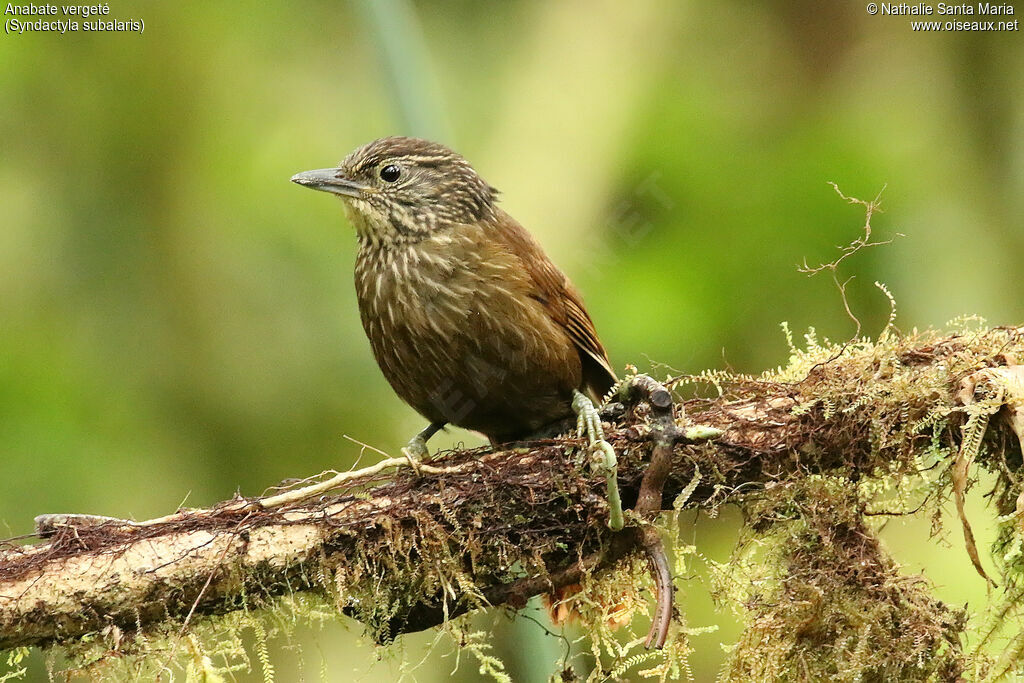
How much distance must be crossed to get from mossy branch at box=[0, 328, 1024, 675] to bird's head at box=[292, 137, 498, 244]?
1.00 metres

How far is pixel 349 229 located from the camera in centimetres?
466

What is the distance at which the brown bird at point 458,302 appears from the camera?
3.00m

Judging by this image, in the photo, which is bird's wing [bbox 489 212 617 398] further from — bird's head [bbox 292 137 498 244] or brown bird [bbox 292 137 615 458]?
bird's head [bbox 292 137 498 244]

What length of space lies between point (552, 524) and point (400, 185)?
1324 mm

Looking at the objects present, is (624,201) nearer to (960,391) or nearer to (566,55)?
(566,55)

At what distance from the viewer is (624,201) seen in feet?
15.0

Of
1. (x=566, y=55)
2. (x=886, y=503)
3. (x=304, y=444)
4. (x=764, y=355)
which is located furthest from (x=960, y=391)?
(x=566, y=55)

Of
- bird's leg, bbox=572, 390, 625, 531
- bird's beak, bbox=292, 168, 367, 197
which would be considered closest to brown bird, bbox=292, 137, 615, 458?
bird's beak, bbox=292, 168, 367, 197

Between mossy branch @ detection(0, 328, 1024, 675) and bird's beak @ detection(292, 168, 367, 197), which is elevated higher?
bird's beak @ detection(292, 168, 367, 197)

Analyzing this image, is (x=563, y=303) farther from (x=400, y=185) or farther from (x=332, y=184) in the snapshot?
(x=332, y=184)

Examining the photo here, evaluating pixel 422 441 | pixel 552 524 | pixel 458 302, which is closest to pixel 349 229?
pixel 422 441

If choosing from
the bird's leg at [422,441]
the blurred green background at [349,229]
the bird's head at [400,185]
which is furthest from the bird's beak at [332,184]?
the blurred green background at [349,229]

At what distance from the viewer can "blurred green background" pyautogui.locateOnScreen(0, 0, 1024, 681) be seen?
4.20 meters

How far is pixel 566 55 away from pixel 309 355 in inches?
68.3
